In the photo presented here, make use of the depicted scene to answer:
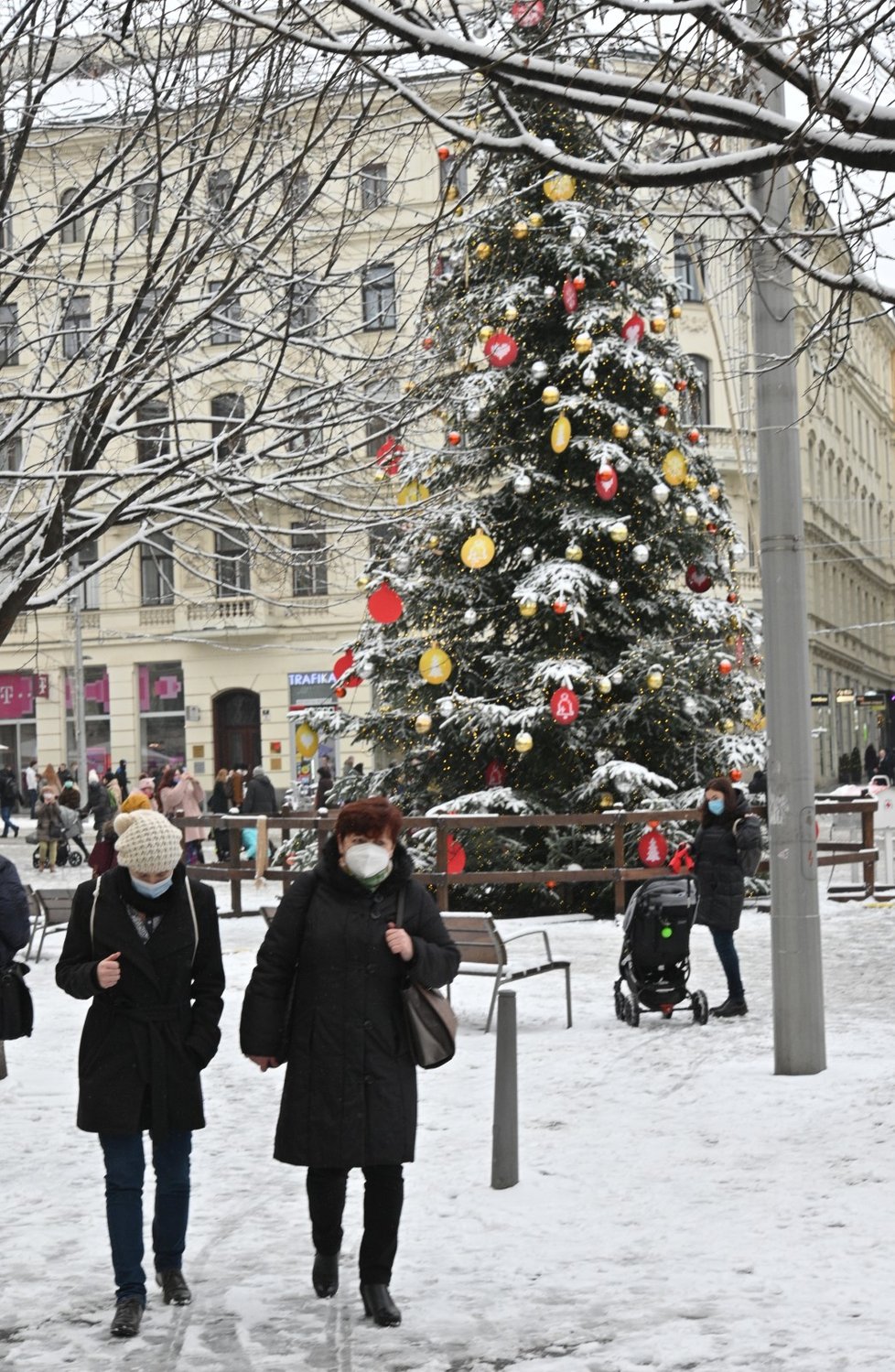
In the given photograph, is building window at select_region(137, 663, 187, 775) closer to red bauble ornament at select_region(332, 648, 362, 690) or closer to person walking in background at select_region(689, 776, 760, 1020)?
red bauble ornament at select_region(332, 648, 362, 690)

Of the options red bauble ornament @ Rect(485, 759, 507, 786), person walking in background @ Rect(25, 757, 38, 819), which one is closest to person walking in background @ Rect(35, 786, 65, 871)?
red bauble ornament @ Rect(485, 759, 507, 786)

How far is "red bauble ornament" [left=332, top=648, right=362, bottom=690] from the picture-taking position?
21.8 metres

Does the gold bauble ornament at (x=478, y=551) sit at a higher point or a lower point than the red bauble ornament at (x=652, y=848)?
higher

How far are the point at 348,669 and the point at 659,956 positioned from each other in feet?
32.7

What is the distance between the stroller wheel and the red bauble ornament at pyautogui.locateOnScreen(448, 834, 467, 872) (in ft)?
22.3

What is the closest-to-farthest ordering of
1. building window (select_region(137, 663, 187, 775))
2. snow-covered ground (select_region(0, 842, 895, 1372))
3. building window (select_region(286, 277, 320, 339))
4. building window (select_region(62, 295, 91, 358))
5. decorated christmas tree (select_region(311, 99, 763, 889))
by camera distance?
snow-covered ground (select_region(0, 842, 895, 1372)) → building window (select_region(286, 277, 320, 339)) → building window (select_region(62, 295, 91, 358)) → decorated christmas tree (select_region(311, 99, 763, 889)) → building window (select_region(137, 663, 187, 775))

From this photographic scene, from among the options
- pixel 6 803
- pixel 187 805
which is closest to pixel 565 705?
pixel 187 805

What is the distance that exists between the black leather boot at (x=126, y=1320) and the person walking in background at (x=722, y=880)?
23.1ft

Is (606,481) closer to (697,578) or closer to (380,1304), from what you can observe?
(697,578)

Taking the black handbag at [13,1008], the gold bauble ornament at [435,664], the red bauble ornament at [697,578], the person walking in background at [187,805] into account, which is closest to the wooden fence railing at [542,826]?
the gold bauble ornament at [435,664]

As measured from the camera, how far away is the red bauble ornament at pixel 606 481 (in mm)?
20188

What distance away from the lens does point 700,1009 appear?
1261cm

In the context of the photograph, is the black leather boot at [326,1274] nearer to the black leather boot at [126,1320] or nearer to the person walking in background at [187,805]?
the black leather boot at [126,1320]

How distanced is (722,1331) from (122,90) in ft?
30.2
